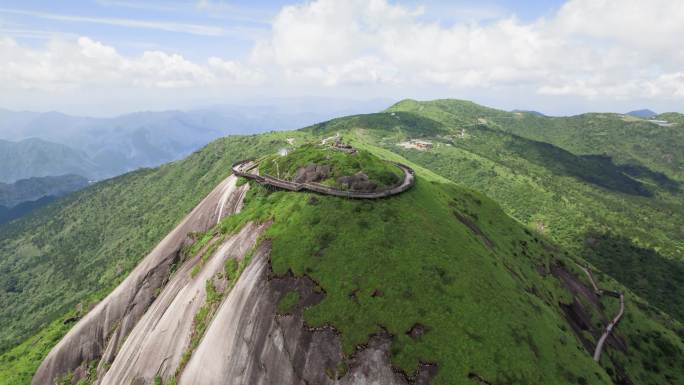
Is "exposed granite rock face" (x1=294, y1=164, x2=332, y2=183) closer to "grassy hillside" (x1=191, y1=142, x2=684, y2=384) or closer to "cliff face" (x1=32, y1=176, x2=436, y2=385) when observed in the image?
"grassy hillside" (x1=191, y1=142, x2=684, y2=384)

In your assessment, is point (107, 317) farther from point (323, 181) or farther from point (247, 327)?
point (323, 181)

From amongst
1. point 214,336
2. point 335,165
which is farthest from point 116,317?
point 335,165

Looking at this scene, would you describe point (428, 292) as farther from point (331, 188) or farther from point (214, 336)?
point (214, 336)

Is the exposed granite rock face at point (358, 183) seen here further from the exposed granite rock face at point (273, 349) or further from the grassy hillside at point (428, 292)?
the exposed granite rock face at point (273, 349)

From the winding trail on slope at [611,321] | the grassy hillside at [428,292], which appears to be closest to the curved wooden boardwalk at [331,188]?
the grassy hillside at [428,292]

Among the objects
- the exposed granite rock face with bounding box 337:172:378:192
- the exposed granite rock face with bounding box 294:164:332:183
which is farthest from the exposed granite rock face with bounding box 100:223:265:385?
the exposed granite rock face with bounding box 337:172:378:192
